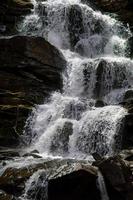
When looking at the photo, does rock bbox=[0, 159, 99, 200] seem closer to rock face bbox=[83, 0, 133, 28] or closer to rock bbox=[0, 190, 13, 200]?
→ rock bbox=[0, 190, 13, 200]

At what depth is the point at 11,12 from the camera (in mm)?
30516

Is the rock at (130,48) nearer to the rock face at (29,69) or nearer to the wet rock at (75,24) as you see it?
the wet rock at (75,24)

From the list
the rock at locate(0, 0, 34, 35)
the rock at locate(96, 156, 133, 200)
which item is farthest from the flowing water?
the rock at locate(0, 0, 34, 35)

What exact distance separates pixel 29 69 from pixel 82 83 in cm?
319

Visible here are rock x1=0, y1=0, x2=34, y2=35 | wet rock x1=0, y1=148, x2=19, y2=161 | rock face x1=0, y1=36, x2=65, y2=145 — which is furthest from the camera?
rock x1=0, y1=0, x2=34, y2=35

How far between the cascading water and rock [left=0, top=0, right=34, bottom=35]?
55 centimetres

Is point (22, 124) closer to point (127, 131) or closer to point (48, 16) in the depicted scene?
point (127, 131)

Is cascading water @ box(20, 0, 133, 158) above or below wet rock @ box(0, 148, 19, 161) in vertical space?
above

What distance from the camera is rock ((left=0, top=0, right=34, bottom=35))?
29.8 m

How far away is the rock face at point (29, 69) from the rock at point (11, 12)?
5.36 metres

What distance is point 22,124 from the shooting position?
21.5 meters

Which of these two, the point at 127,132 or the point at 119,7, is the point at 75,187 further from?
the point at 119,7

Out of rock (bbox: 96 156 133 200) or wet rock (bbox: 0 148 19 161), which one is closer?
rock (bbox: 96 156 133 200)

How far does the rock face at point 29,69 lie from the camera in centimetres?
2288
